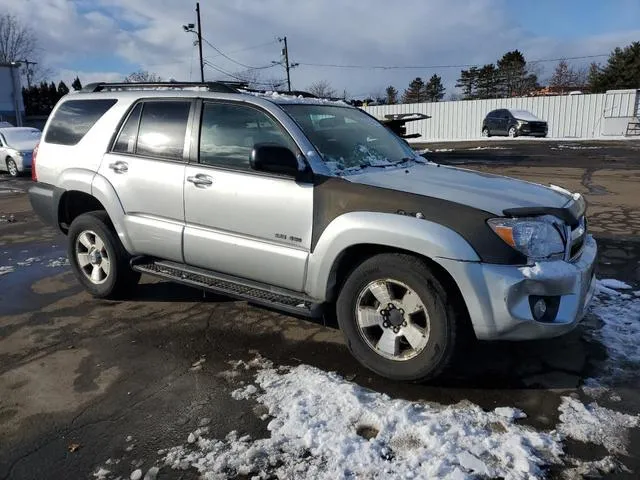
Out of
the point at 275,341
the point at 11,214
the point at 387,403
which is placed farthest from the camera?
the point at 11,214

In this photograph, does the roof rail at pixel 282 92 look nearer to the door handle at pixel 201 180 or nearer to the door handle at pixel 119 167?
the door handle at pixel 201 180

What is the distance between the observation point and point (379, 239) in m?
3.39

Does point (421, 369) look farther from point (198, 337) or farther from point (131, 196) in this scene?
point (131, 196)

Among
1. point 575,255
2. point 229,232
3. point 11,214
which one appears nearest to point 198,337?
point 229,232

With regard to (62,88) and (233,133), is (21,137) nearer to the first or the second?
(233,133)

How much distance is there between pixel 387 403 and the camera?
324cm

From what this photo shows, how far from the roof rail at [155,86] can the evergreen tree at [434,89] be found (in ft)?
210

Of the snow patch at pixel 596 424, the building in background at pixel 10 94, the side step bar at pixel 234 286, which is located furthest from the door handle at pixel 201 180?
the building in background at pixel 10 94

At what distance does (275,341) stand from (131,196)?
1.76m

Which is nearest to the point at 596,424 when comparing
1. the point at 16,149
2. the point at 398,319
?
the point at 398,319

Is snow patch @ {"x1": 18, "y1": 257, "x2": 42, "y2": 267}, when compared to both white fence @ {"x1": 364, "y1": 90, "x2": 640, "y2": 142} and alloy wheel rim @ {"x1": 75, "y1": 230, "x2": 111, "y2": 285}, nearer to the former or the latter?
alloy wheel rim @ {"x1": 75, "y1": 230, "x2": 111, "y2": 285}

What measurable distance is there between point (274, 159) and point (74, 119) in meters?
2.70

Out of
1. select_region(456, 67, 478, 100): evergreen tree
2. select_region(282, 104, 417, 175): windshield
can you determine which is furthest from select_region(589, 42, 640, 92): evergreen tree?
select_region(282, 104, 417, 175): windshield

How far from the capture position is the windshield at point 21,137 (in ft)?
57.7
